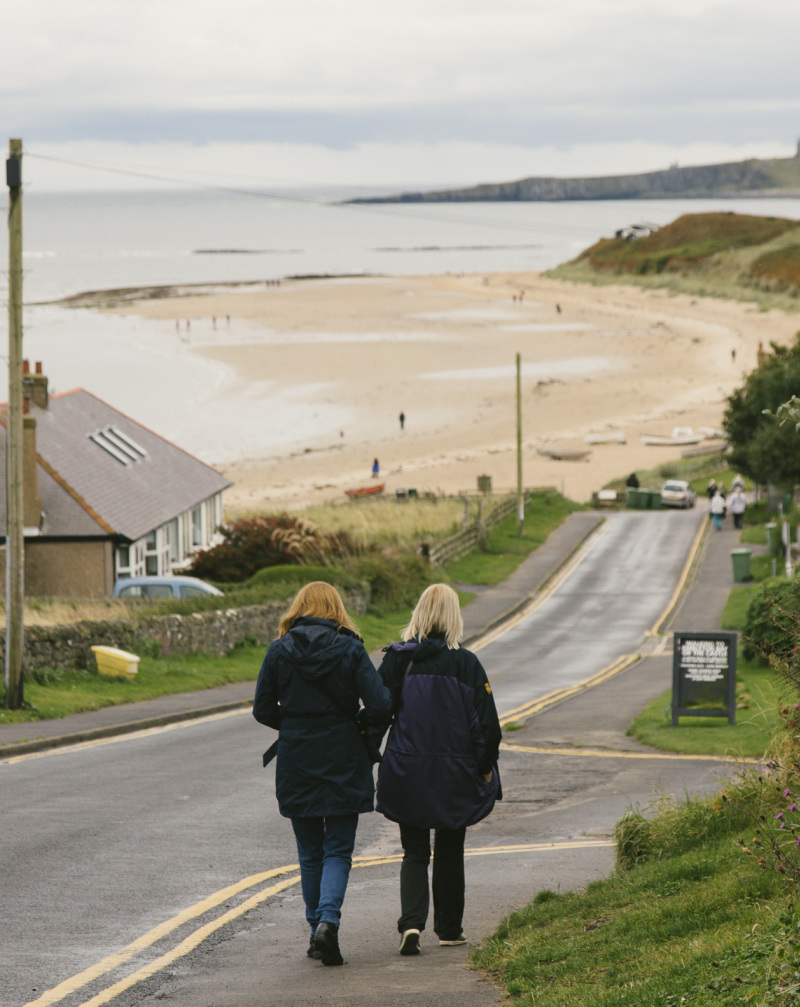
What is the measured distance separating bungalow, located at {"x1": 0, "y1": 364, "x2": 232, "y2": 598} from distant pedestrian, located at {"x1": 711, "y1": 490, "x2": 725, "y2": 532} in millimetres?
18576

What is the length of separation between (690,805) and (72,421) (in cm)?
2880

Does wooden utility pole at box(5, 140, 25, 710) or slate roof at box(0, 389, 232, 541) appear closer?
wooden utility pole at box(5, 140, 25, 710)

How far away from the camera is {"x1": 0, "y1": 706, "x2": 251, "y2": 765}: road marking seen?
15625 mm

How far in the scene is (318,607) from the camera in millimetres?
7211

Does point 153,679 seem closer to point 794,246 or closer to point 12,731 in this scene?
point 12,731

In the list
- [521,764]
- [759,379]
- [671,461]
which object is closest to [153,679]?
[521,764]

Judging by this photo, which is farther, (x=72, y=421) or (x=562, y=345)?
(x=562, y=345)

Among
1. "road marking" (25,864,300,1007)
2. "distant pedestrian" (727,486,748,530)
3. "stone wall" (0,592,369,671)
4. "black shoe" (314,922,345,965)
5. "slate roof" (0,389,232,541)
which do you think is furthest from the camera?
"distant pedestrian" (727,486,748,530)

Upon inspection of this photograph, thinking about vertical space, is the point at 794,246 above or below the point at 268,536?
above

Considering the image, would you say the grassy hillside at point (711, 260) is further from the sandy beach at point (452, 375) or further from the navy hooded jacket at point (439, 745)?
the navy hooded jacket at point (439, 745)

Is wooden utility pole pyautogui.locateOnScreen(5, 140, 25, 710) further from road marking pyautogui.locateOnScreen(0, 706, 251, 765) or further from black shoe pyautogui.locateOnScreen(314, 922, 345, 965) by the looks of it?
black shoe pyautogui.locateOnScreen(314, 922, 345, 965)

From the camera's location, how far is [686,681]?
1747 cm

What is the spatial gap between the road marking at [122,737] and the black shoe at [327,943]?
9.08m

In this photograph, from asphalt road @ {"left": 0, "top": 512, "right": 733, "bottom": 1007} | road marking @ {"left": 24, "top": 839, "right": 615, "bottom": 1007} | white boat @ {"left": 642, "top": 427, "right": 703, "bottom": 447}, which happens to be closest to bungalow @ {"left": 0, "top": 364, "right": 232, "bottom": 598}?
asphalt road @ {"left": 0, "top": 512, "right": 733, "bottom": 1007}
